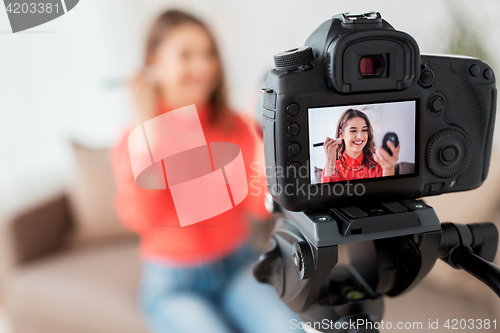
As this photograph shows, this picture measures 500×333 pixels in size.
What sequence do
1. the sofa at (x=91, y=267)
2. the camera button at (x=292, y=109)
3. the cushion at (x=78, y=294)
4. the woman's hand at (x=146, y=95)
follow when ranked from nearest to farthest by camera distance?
the camera button at (x=292, y=109), the sofa at (x=91, y=267), the woman's hand at (x=146, y=95), the cushion at (x=78, y=294)

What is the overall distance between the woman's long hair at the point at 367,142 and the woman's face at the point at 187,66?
770 millimetres

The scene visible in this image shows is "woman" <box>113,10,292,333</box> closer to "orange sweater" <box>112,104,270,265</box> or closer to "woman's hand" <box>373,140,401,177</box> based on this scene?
"orange sweater" <box>112,104,270,265</box>

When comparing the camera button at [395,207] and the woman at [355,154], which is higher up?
the woman at [355,154]

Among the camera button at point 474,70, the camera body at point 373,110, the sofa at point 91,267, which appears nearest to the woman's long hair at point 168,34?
the sofa at point 91,267

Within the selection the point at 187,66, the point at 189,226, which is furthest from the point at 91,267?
the point at 187,66

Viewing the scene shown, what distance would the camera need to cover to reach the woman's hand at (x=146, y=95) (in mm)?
1137

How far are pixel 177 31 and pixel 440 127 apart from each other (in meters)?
0.83

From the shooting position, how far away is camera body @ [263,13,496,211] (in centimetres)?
45

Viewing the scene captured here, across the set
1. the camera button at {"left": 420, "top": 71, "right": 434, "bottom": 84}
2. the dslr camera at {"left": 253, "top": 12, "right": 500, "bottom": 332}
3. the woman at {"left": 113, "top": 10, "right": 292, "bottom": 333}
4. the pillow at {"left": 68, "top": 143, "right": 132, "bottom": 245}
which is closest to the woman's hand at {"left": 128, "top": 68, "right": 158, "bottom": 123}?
the woman at {"left": 113, "top": 10, "right": 292, "bottom": 333}

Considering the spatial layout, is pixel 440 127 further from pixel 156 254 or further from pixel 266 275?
pixel 156 254

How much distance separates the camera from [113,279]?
1351mm

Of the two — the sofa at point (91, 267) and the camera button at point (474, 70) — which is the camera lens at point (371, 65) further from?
the sofa at point (91, 267)

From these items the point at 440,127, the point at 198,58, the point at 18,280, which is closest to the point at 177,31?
the point at 198,58

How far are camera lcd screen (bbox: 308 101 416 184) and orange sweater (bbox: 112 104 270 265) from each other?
21.1 inches
